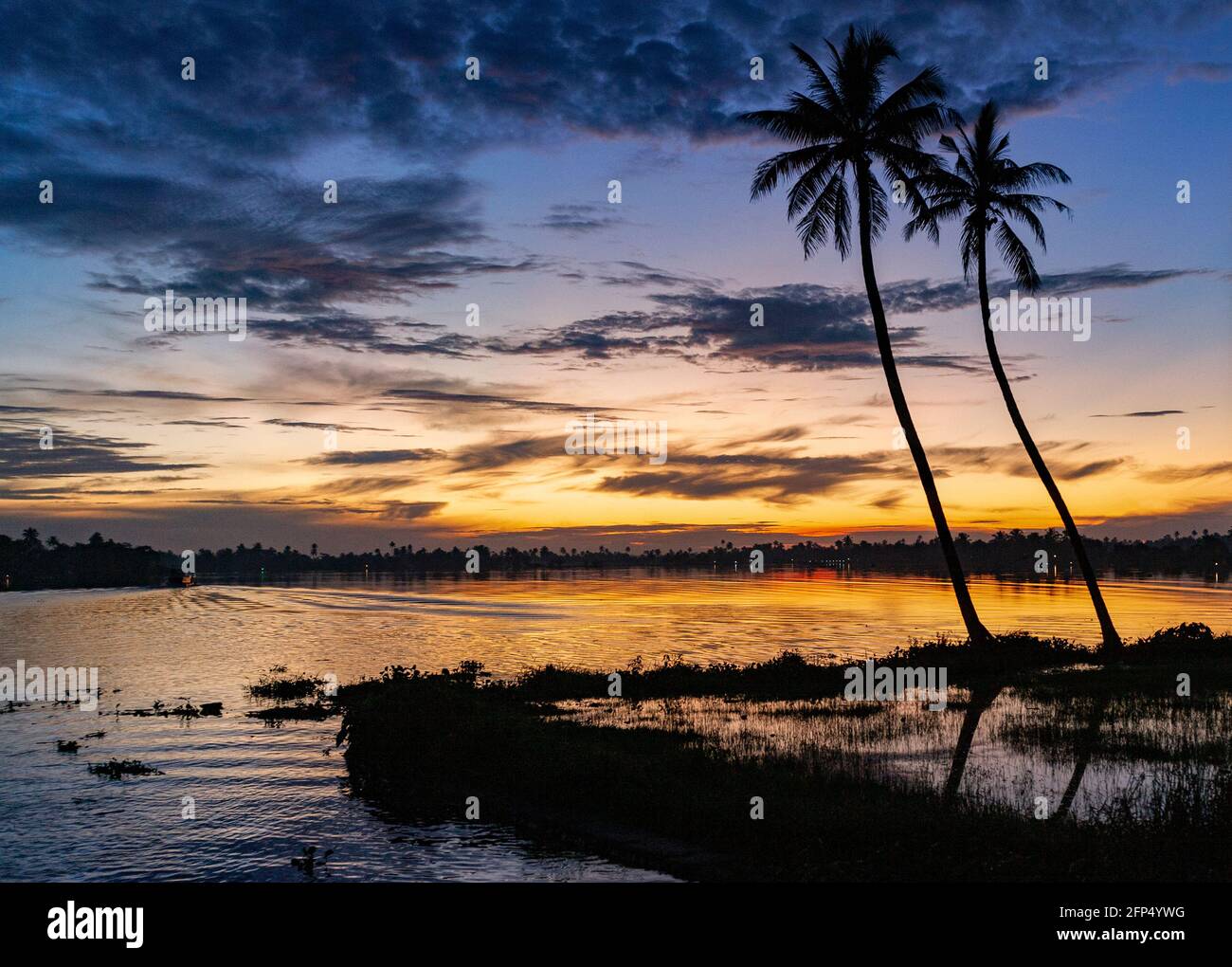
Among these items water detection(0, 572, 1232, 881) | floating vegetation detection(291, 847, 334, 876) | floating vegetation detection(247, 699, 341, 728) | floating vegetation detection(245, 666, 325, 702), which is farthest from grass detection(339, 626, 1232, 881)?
floating vegetation detection(291, 847, 334, 876)

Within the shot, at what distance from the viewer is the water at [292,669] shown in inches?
585

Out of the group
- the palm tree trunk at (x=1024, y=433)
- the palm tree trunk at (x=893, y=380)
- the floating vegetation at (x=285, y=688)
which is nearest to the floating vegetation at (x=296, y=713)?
the floating vegetation at (x=285, y=688)

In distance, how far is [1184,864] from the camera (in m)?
11.5

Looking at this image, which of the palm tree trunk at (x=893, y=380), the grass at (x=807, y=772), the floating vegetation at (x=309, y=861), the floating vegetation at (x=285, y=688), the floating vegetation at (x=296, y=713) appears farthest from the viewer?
the palm tree trunk at (x=893, y=380)

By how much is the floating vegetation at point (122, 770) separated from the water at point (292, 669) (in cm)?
33

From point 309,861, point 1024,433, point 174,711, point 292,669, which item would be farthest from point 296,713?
point 1024,433

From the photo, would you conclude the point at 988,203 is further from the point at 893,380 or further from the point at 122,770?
the point at 122,770

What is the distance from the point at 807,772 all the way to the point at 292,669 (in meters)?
32.2

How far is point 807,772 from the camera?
1805cm

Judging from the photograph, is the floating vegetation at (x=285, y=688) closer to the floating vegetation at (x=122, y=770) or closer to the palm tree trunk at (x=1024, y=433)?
the floating vegetation at (x=122, y=770)
